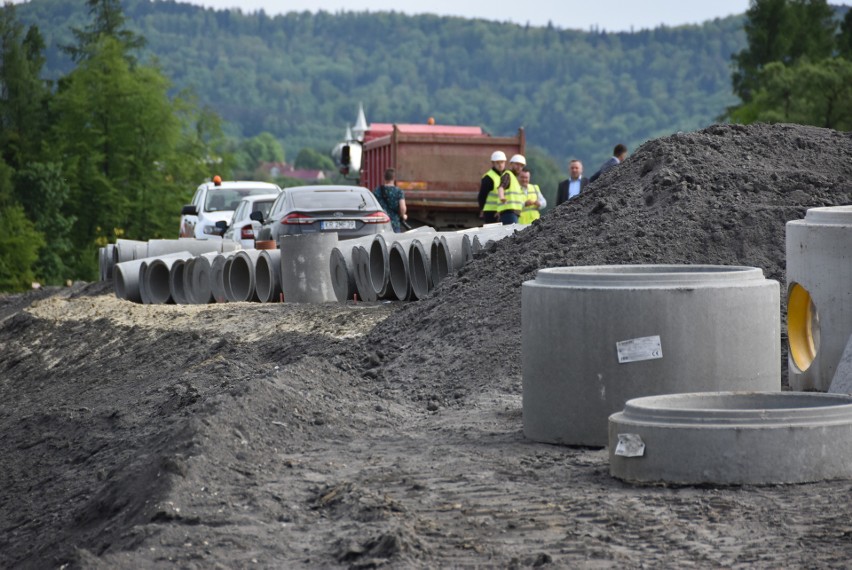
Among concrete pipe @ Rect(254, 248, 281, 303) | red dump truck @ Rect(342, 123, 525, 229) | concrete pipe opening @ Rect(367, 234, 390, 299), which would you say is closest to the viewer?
concrete pipe opening @ Rect(367, 234, 390, 299)

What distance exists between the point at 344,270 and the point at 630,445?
10.6 metres

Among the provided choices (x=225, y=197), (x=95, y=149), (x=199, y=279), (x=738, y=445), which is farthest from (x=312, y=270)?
(x=95, y=149)

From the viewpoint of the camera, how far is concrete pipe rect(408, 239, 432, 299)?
15.3m

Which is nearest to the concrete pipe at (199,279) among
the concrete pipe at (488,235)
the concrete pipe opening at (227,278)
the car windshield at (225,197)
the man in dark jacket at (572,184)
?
the concrete pipe opening at (227,278)

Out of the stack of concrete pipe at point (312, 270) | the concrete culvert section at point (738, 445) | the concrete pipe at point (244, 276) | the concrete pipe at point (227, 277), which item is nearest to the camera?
the concrete culvert section at point (738, 445)

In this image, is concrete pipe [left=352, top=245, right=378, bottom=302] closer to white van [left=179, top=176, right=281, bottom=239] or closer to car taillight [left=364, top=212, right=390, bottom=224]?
car taillight [left=364, top=212, right=390, bottom=224]

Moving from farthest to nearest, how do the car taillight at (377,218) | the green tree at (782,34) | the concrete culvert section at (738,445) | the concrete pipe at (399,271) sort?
1. the green tree at (782,34)
2. the car taillight at (377,218)
3. the concrete pipe at (399,271)
4. the concrete culvert section at (738,445)

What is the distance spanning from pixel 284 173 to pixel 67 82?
5114 inches

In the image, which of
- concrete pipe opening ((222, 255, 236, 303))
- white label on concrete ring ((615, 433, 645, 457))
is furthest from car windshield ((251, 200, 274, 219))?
white label on concrete ring ((615, 433, 645, 457))

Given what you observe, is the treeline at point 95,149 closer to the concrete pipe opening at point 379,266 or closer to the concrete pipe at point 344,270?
the concrete pipe at point 344,270

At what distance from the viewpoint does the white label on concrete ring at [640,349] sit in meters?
7.55

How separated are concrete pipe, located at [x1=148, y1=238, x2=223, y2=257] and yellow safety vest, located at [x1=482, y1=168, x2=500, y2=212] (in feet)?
18.0

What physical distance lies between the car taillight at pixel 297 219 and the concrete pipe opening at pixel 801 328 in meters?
13.4

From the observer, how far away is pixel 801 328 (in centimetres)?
957
